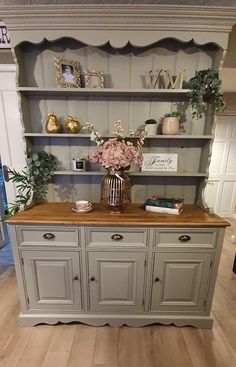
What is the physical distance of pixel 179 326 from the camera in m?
1.67

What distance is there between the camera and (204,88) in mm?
1455

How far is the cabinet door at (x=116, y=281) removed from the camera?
4.98 feet

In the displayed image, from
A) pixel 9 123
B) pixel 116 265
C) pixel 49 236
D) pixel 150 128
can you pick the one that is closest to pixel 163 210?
pixel 116 265

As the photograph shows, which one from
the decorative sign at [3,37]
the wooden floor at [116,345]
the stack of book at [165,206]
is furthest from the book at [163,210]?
the decorative sign at [3,37]

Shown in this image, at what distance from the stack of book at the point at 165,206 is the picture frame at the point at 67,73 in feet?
3.73

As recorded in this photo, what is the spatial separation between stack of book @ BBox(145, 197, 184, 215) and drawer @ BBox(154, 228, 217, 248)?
0.18m

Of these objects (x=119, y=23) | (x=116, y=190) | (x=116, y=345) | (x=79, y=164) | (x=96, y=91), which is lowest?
(x=116, y=345)

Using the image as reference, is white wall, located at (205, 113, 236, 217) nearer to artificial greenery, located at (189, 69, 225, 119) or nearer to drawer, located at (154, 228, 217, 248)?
artificial greenery, located at (189, 69, 225, 119)

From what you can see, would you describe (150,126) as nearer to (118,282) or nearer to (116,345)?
(118,282)

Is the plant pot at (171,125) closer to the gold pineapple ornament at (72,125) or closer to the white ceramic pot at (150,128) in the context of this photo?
the white ceramic pot at (150,128)

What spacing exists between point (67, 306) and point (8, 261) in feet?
4.40

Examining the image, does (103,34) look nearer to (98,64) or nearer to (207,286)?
(98,64)

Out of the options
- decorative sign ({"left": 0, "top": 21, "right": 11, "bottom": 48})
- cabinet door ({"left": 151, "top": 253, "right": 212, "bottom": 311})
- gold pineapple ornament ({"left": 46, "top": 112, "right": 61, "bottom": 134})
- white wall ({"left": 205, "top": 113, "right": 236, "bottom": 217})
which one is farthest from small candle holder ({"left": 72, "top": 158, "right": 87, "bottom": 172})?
white wall ({"left": 205, "top": 113, "right": 236, "bottom": 217})

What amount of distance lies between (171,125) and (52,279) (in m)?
1.57
